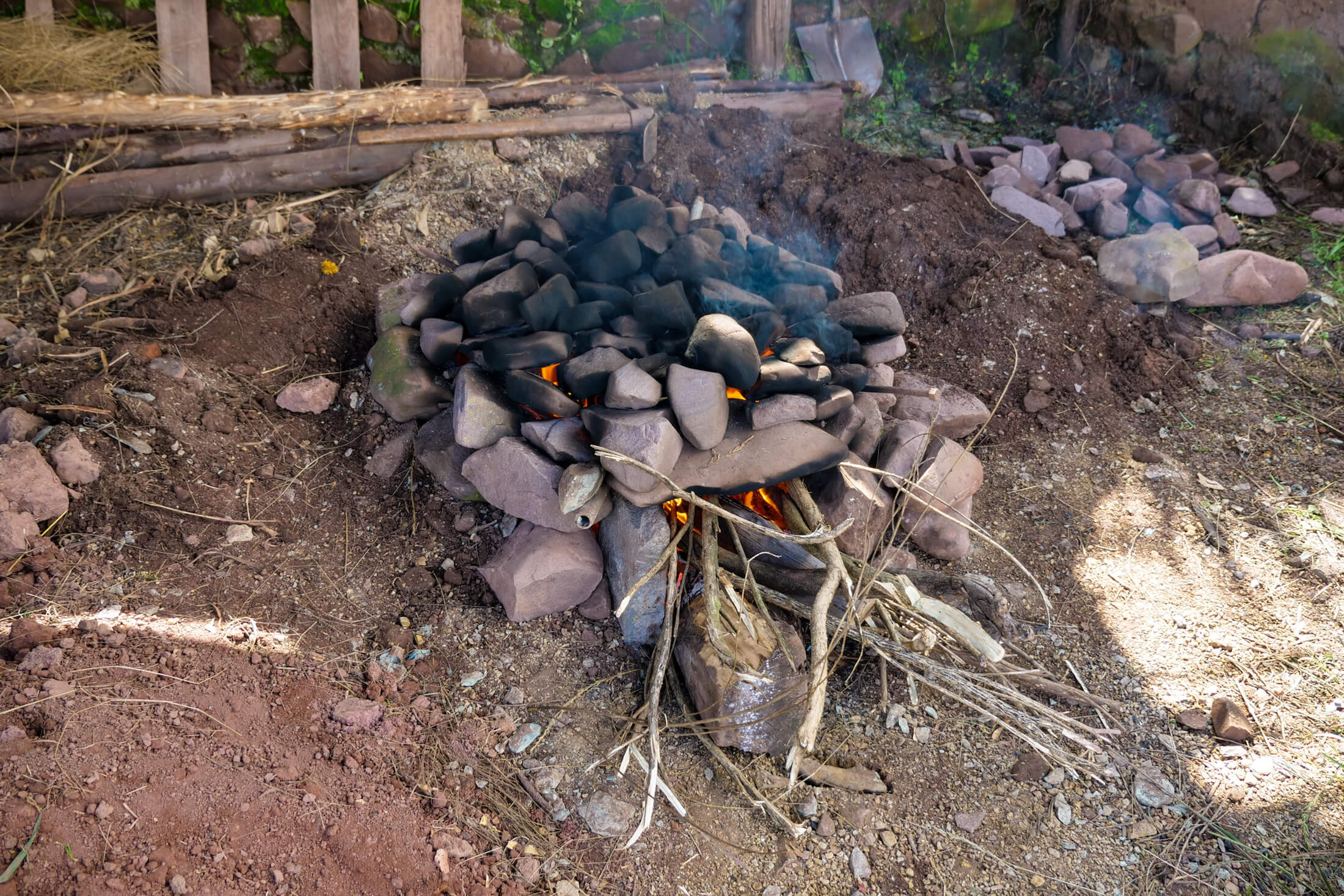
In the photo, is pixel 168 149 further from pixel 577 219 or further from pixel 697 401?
pixel 697 401

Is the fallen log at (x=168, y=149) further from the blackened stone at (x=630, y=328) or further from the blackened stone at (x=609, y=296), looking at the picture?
the blackened stone at (x=630, y=328)

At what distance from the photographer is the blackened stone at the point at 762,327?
2939 mm

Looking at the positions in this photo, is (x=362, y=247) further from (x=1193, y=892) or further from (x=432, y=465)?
(x=1193, y=892)

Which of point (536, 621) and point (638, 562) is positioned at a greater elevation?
point (638, 562)

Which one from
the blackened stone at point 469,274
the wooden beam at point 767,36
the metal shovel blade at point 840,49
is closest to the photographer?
the blackened stone at point 469,274

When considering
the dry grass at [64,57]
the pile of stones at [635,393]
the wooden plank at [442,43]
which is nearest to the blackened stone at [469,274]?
the pile of stones at [635,393]

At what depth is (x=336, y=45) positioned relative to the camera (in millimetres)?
4680

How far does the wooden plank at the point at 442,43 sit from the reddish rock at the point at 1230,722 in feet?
15.4

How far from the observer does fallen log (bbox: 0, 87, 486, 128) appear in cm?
416

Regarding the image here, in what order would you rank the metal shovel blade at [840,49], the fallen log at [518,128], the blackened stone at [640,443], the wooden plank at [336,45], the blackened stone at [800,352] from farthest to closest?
the metal shovel blade at [840,49] < the wooden plank at [336,45] < the fallen log at [518,128] < the blackened stone at [800,352] < the blackened stone at [640,443]

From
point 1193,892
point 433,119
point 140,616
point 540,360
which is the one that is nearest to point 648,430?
point 540,360

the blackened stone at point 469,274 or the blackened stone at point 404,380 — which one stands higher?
A: the blackened stone at point 469,274

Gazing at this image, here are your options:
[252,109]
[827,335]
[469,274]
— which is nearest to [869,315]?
[827,335]

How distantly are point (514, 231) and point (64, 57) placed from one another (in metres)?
Answer: 2.74
